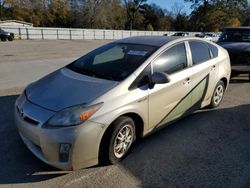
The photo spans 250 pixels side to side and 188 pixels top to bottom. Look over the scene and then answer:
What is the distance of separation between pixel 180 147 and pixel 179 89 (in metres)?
0.89

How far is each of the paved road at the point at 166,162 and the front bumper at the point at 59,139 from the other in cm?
Result: 25

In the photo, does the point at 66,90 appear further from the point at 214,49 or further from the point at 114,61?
the point at 214,49

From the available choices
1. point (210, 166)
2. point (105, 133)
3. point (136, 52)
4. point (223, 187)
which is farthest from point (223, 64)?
point (105, 133)

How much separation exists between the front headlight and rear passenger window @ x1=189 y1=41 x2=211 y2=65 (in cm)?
235

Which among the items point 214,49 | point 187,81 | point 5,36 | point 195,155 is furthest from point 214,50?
point 5,36

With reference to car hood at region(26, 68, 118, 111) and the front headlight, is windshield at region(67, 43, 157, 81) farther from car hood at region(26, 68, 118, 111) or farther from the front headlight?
the front headlight

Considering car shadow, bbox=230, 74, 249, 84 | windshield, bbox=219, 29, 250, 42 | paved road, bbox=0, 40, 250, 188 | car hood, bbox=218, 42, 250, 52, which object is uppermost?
windshield, bbox=219, 29, 250, 42

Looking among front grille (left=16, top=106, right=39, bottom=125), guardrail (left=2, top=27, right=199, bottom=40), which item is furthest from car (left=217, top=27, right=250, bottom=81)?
guardrail (left=2, top=27, right=199, bottom=40)

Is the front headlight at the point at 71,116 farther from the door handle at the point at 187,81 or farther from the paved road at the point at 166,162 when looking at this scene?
the door handle at the point at 187,81

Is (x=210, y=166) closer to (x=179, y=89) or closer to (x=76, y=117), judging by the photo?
(x=179, y=89)

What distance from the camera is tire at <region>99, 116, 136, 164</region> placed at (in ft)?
9.89

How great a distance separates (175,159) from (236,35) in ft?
23.3

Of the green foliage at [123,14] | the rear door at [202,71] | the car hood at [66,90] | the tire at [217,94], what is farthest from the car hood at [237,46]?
the green foliage at [123,14]

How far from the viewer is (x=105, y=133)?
2971mm
